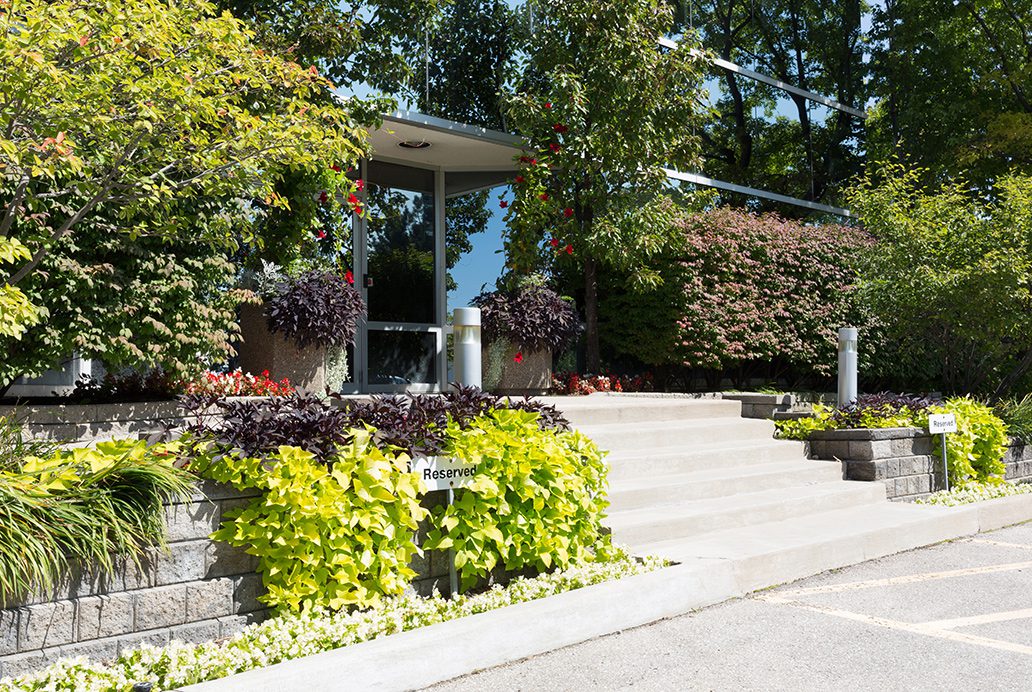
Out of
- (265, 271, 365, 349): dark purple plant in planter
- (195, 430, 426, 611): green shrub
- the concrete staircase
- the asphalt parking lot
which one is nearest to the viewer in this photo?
the asphalt parking lot

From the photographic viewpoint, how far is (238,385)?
8.30 metres

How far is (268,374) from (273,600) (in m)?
5.20

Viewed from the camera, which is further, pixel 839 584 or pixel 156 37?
pixel 839 584

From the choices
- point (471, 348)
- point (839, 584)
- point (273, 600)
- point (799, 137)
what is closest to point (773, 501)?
point (839, 584)

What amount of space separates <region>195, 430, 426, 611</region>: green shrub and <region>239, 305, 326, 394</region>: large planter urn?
4822 millimetres

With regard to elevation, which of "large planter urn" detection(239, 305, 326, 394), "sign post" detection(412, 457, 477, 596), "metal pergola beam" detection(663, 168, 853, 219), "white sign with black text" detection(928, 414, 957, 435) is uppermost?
"metal pergola beam" detection(663, 168, 853, 219)

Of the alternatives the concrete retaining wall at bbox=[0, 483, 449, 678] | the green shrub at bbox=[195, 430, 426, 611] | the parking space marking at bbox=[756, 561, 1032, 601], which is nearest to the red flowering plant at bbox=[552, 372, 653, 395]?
the parking space marking at bbox=[756, 561, 1032, 601]

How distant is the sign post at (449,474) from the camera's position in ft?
15.2

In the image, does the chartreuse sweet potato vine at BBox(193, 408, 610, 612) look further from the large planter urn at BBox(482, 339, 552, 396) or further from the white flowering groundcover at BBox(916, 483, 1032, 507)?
the large planter urn at BBox(482, 339, 552, 396)

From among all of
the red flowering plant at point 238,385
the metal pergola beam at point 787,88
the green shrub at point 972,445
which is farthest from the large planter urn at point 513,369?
the metal pergola beam at point 787,88

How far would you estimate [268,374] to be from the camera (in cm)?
898

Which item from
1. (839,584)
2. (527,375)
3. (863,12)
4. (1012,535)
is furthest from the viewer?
(863,12)

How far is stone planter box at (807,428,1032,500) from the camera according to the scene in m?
8.06

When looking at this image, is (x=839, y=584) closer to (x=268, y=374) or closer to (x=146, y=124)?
(x=146, y=124)
